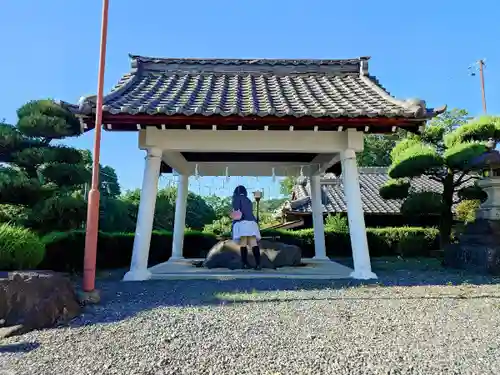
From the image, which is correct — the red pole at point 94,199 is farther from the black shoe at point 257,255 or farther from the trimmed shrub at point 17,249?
the black shoe at point 257,255

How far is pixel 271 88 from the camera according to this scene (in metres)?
7.32

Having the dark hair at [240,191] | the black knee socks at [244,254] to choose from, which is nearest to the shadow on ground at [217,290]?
the black knee socks at [244,254]

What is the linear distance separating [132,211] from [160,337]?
14202mm

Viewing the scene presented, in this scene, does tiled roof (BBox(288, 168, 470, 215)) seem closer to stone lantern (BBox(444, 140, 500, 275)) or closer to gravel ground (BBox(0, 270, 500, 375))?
stone lantern (BBox(444, 140, 500, 275))

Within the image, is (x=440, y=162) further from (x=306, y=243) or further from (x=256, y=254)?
(x=306, y=243)

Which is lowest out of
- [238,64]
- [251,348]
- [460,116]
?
[251,348]

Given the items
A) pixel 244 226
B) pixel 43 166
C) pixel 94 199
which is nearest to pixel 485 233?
pixel 244 226

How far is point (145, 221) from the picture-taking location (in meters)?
5.80

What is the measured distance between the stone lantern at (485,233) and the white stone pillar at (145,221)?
532cm

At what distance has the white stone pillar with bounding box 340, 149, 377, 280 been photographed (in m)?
5.77

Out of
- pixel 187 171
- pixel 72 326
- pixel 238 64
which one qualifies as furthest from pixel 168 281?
pixel 238 64

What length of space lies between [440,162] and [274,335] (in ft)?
20.2

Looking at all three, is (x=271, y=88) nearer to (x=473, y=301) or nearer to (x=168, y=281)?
(x=168, y=281)

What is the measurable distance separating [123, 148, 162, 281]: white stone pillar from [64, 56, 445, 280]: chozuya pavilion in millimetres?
15
